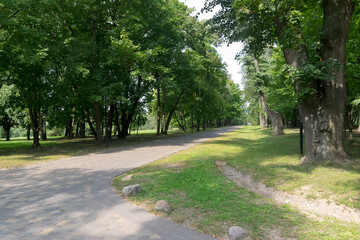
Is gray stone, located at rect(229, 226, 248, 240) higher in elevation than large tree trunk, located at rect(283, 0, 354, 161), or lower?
lower

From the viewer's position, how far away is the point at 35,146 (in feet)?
55.2

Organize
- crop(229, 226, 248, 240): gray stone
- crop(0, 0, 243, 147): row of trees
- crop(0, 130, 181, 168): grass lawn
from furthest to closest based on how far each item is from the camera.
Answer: crop(0, 0, 243, 147): row of trees, crop(0, 130, 181, 168): grass lawn, crop(229, 226, 248, 240): gray stone

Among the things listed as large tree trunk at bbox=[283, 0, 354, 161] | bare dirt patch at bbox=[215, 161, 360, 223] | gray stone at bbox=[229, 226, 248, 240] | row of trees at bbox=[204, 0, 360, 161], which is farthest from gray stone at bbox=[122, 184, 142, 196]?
large tree trunk at bbox=[283, 0, 354, 161]

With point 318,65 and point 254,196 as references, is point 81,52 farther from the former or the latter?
point 254,196

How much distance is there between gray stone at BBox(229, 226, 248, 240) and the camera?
335cm

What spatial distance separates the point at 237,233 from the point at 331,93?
7.04 meters

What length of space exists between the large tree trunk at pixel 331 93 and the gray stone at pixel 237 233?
6.17 meters

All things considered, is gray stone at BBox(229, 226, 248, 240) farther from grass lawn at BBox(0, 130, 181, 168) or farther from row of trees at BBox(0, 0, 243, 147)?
row of trees at BBox(0, 0, 243, 147)

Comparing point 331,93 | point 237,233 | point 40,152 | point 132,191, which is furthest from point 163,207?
point 40,152

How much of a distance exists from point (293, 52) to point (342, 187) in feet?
17.2

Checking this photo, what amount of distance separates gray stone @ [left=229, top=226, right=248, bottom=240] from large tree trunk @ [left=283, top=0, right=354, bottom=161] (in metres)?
6.17

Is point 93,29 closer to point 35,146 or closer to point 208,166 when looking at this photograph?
point 35,146

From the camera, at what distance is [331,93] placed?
8125 millimetres

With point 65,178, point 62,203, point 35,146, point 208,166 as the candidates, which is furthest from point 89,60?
point 62,203
